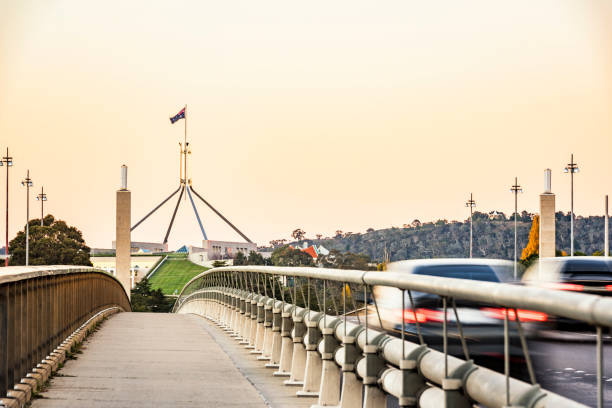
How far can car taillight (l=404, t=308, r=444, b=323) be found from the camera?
631cm

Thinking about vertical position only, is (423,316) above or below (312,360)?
above

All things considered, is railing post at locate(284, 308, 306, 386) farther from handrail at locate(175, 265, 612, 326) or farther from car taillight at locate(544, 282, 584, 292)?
car taillight at locate(544, 282, 584, 292)

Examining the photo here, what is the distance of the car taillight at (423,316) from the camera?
20.7 feet

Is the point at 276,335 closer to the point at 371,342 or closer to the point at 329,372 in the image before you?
the point at 329,372

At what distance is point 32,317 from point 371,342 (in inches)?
174

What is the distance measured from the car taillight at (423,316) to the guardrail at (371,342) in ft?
0.42

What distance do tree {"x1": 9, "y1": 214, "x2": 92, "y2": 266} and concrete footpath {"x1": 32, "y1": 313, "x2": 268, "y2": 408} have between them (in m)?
104

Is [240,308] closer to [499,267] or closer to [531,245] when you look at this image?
[499,267]

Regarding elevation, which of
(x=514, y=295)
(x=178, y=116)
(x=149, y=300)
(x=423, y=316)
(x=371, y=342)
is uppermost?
(x=178, y=116)

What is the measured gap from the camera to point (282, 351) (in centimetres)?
1262

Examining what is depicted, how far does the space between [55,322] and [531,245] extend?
450 feet

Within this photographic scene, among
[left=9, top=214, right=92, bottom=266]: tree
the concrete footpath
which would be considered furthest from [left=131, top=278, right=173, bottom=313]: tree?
the concrete footpath

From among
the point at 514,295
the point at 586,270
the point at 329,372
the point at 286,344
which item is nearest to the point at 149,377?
the point at 286,344

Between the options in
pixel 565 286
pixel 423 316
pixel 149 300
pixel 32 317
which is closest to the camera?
pixel 423 316
